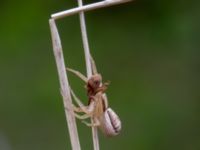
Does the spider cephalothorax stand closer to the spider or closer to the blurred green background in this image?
the spider

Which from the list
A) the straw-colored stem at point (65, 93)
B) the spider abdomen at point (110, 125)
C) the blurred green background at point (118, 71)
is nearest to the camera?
the straw-colored stem at point (65, 93)

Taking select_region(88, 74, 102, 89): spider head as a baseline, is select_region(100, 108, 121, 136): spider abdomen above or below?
below

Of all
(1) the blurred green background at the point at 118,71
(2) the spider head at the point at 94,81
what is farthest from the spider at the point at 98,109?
(1) the blurred green background at the point at 118,71

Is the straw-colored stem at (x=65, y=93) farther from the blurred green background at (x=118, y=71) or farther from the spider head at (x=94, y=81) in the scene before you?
the blurred green background at (x=118, y=71)

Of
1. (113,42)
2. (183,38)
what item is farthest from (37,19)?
(183,38)

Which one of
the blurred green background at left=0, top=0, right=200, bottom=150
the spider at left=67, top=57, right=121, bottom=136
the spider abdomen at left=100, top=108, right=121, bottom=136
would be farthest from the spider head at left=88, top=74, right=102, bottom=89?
the blurred green background at left=0, top=0, right=200, bottom=150

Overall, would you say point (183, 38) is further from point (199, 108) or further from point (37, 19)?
point (37, 19)

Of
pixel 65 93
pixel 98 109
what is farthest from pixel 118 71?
pixel 65 93

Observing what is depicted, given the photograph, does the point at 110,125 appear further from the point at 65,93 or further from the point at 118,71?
the point at 118,71
